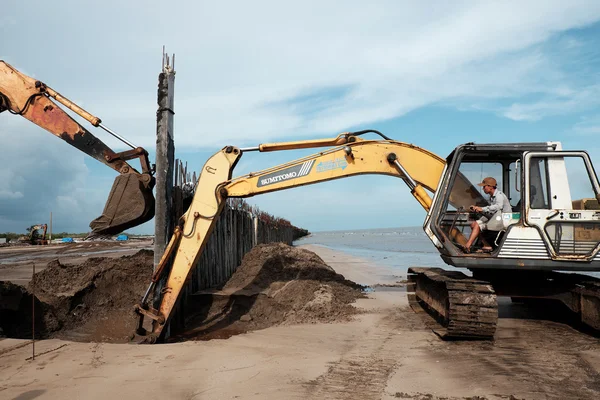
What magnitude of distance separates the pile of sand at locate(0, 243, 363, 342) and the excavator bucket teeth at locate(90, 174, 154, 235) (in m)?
1.61

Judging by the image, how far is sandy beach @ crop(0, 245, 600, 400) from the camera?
4512 millimetres

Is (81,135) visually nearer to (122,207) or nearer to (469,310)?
(122,207)

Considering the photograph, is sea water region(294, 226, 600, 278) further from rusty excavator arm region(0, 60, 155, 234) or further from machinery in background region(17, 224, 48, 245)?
machinery in background region(17, 224, 48, 245)

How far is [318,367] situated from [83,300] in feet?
16.3

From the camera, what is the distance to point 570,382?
492cm

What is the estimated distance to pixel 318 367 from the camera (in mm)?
5355

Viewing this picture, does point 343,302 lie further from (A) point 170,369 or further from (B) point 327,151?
(A) point 170,369

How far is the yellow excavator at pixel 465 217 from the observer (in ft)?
21.5

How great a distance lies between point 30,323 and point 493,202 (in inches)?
296

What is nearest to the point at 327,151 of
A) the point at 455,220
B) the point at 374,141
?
the point at 374,141

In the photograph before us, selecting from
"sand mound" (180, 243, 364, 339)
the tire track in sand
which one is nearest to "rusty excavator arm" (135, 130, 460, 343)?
"sand mound" (180, 243, 364, 339)

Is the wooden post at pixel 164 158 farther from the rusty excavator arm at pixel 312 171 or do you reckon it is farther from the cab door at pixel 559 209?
the cab door at pixel 559 209

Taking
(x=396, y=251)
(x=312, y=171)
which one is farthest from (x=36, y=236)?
(x=312, y=171)

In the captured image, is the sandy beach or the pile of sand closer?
the sandy beach
